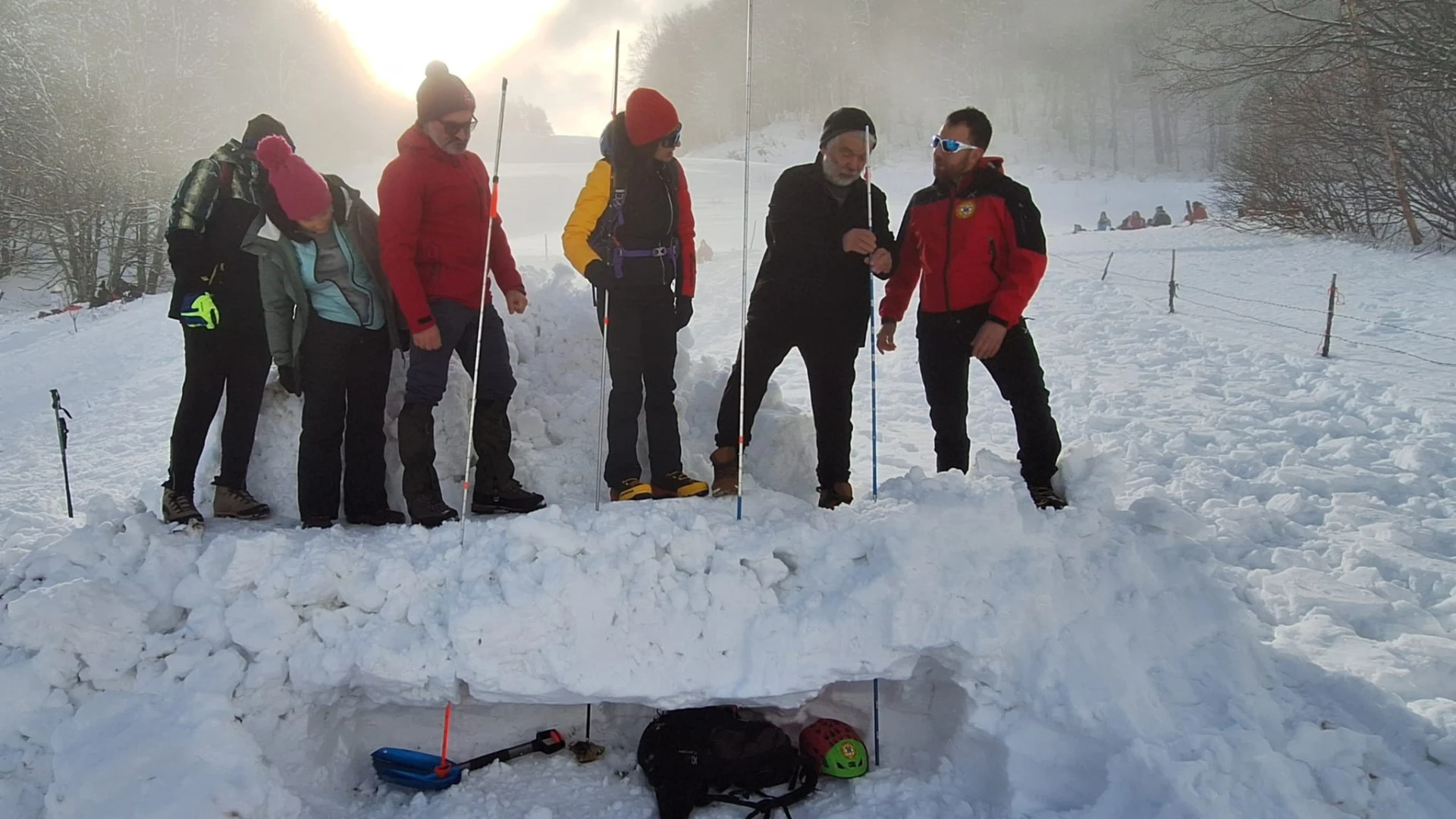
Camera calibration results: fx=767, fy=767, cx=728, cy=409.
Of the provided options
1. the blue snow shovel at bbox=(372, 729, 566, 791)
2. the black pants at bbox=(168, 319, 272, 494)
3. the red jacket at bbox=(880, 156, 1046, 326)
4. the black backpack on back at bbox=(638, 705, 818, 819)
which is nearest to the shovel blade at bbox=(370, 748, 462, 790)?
the blue snow shovel at bbox=(372, 729, 566, 791)

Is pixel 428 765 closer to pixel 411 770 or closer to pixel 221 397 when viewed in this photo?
pixel 411 770

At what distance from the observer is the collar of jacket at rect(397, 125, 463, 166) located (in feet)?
11.7

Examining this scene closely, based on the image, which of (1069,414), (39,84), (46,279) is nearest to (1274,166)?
(1069,414)

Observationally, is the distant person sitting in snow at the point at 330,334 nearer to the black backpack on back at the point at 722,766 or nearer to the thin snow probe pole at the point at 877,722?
the black backpack on back at the point at 722,766

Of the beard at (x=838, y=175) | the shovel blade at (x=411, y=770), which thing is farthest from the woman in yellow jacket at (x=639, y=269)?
the shovel blade at (x=411, y=770)

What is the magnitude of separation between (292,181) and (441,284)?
749 millimetres

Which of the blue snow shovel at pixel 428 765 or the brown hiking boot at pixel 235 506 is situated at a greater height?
the brown hiking boot at pixel 235 506

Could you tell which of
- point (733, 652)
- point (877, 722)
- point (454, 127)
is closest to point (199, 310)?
point (454, 127)

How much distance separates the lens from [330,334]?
11.9ft

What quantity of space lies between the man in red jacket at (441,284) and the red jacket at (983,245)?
84.0 inches

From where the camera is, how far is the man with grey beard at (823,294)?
3.85m

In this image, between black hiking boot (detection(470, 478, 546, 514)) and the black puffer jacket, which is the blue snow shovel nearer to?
black hiking boot (detection(470, 478, 546, 514))

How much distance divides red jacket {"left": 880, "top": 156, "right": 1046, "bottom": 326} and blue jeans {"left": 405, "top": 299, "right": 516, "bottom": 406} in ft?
7.26

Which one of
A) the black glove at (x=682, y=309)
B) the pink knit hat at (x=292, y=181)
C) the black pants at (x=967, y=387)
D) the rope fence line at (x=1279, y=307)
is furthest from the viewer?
the rope fence line at (x=1279, y=307)
